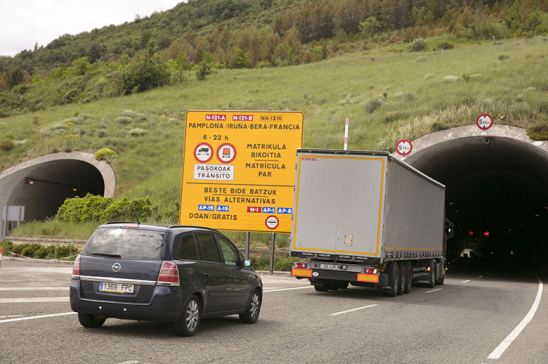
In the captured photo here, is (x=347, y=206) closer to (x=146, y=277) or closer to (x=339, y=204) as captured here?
(x=339, y=204)

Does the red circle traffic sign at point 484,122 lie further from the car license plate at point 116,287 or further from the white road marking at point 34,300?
the car license plate at point 116,287

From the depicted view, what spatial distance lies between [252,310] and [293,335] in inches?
63.0

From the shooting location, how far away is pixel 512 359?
32.3ft

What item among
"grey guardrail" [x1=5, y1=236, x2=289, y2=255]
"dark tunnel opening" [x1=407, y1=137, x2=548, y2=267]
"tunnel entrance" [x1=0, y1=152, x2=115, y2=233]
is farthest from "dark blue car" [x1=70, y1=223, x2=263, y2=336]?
"tunnel entrance" [x1=0, y1=152, x2=115, y2=233]

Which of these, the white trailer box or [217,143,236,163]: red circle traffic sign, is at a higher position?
[217,143,236,163]: red circle traffic sign

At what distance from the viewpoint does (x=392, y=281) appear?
2050 centimetres

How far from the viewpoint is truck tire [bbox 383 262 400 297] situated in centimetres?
2052

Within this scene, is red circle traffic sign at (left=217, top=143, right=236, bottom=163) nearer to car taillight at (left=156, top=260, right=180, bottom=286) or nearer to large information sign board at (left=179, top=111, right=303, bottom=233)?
large information sign board at (left=179, top=111, right=303, bottom=233)

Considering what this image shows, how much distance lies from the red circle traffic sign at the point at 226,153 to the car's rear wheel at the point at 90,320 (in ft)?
59.9

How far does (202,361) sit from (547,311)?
12.0 meters

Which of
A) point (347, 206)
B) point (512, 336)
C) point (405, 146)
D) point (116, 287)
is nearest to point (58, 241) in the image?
point (405, 146)

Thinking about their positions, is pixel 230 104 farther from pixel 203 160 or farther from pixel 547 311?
pixel 547 311

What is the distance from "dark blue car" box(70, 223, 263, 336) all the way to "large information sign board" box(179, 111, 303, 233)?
1726cm

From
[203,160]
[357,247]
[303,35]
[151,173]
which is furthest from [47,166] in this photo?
[303,35]
